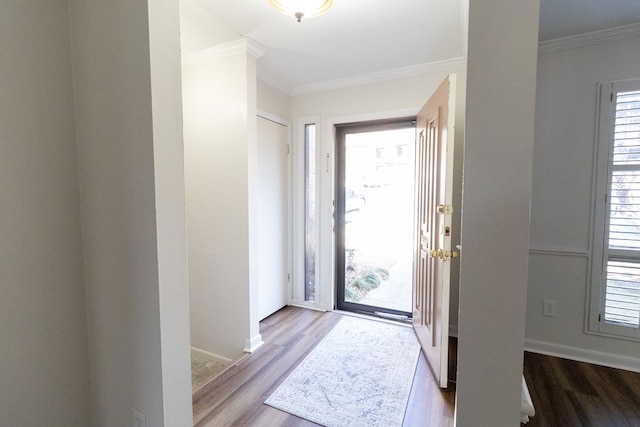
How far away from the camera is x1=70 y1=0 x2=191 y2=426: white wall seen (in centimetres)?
103

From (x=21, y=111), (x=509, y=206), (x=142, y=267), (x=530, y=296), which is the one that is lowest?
(x=530, y=296)

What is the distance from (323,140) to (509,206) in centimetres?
235

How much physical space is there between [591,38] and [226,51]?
2.75 metres

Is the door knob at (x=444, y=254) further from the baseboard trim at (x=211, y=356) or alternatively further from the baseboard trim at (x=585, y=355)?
the baseboard trim at (x=211, y=356)

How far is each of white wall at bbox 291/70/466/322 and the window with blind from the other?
3.11 feet

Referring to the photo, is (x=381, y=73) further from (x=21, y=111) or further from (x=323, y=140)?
(x=21, y=111)

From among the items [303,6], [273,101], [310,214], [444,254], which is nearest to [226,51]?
[273,101]

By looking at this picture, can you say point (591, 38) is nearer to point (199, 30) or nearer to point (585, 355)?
point (585, 355)

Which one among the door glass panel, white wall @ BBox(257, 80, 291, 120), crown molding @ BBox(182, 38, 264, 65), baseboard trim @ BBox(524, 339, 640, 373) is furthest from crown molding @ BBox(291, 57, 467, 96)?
baseboard trim @ BBox(524, 339, 640, 373)

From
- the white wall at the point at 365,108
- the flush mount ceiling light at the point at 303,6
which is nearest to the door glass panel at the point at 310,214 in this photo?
the white wall at the point at 365,108

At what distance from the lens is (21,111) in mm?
1052

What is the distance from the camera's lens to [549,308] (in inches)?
84.4

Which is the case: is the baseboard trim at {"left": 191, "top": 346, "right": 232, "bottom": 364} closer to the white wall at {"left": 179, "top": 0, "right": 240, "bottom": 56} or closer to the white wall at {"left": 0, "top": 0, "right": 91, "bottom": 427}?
the white wall at {"left": 0, "top": 0, "right": 91, "bottom": 427}

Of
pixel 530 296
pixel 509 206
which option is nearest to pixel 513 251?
pixel 509 206
